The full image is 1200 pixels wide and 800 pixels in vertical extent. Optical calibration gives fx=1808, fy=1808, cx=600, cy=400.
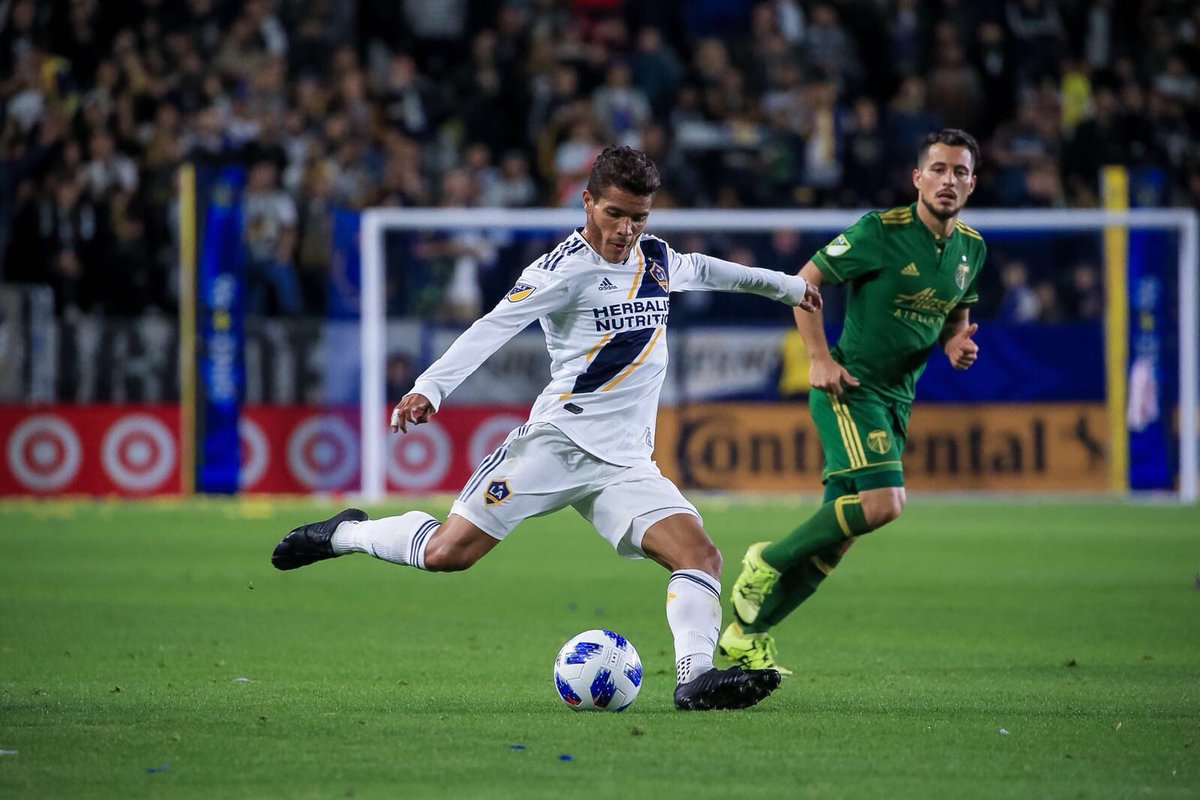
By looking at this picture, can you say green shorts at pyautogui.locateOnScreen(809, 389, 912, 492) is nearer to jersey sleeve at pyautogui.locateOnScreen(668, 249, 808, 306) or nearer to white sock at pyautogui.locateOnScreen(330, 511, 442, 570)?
jersey sleeve at pyautogui.locateOnScreen(668, 249, 808, 306)

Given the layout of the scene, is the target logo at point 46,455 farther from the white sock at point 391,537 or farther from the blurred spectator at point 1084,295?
the white sock at point 391,537

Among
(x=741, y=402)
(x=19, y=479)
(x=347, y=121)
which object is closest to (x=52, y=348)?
(x=19, y=479)

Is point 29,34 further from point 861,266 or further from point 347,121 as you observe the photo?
point 861,266

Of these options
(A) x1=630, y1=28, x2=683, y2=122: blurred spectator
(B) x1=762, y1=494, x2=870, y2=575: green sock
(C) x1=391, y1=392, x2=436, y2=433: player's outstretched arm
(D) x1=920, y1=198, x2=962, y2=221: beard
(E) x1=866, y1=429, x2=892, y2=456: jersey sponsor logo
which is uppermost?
(A) x1=630, y1=28, x2=683, y2=122: blurred spectator

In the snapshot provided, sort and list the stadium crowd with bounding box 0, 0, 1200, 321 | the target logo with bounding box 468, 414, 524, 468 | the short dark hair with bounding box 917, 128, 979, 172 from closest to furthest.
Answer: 1. the short dark hair with bounding box 917, 128, 979, 172
2. the target logo with bounding box 468, 414, 524, 468
3. the stadium crowd with bounding box 0, 0, 1200, 321

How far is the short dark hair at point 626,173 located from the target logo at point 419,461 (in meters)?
11.6

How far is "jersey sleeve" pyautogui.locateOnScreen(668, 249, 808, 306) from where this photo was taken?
6797 millimetres

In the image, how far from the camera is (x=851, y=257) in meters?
7.86

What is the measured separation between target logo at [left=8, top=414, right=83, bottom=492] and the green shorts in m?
11.6

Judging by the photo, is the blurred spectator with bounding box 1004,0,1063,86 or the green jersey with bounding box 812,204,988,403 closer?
the green jersey with bounding box 812,204,988,403

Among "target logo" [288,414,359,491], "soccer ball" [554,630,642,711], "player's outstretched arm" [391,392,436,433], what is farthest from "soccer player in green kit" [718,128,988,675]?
"target logo" [288,414,359,491]

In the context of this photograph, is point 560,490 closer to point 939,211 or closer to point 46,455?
point 939,211

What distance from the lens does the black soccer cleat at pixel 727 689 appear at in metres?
6.14

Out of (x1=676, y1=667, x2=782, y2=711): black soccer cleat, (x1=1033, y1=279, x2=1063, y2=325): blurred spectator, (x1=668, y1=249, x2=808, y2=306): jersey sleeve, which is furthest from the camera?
(x1=1033, y1=279, x2=1063, y2=325): blurred spectator
